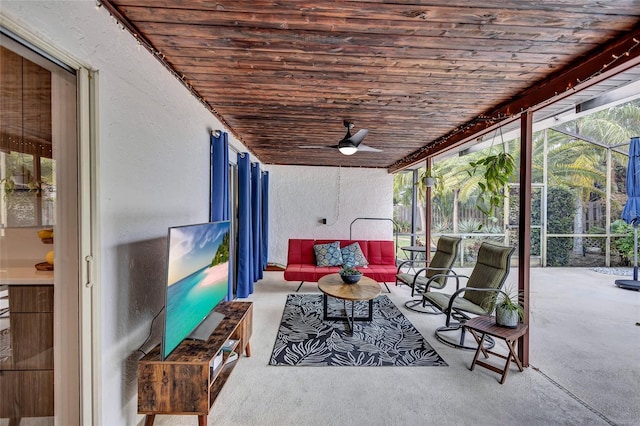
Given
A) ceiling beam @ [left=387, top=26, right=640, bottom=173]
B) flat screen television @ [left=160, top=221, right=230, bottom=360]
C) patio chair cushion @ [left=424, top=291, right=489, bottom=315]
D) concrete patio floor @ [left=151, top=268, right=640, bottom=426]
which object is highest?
ceiling beam @ [left=387, top=26, right=640, bottom=173]

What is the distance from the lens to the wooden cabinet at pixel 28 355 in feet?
3.71

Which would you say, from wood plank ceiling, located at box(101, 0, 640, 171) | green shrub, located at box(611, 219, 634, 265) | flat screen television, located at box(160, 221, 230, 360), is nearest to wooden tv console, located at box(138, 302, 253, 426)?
flat screen television, located at box(160, 221, 230, 360)

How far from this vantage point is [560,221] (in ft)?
20.9

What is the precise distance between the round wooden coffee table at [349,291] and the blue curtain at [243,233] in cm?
115

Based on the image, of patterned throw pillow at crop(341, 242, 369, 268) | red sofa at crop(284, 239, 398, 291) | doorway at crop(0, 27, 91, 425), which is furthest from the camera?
patterned throw pillow at crop(341, 242, 369, 268)

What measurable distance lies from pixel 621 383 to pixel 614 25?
8.85ft

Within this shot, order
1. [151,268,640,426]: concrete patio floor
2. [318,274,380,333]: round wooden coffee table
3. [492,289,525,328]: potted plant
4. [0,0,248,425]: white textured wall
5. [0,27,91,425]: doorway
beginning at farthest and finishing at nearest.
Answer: [318,274,380,333]: round wooden coffee table
[492,289,525,328]: potted plant
[151,268,640,426]: concrete patio floor
[0,0,248,425]: white textured wall
[0,27,91,425]: doorway

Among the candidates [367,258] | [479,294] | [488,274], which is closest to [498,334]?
[479,294]

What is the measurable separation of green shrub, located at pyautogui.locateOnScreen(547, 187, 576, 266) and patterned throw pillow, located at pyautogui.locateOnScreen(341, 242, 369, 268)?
496cm

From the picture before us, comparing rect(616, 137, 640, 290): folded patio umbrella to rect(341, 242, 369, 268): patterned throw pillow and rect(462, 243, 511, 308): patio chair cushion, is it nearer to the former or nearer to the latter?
rect(462, 243, 511, 308): patio chair cushion

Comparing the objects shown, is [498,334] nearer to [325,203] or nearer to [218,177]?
[218,177]

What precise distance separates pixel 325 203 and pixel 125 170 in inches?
196

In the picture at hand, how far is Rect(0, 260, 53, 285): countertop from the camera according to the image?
109cm

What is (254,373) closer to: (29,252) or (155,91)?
(29,252)
